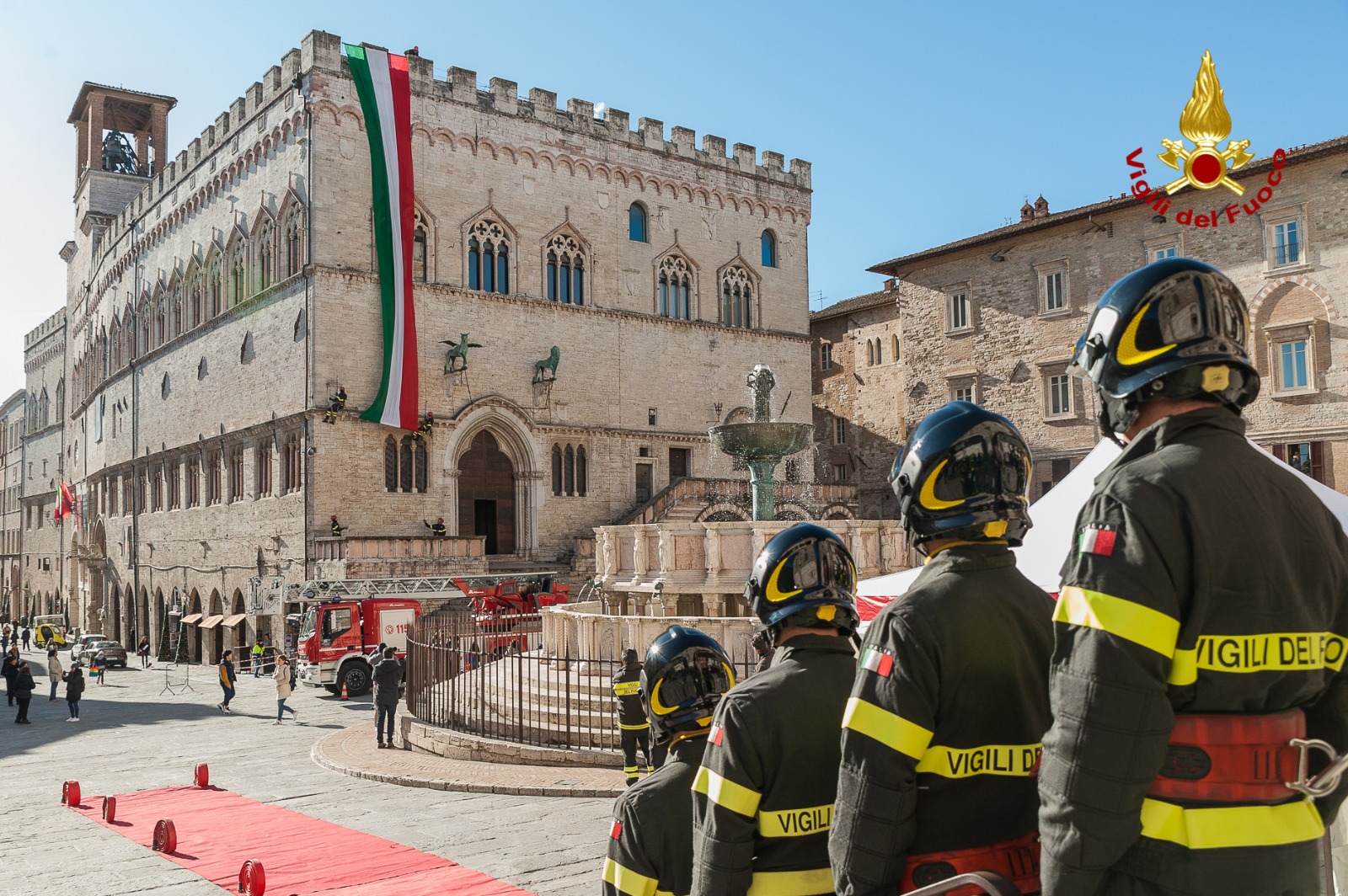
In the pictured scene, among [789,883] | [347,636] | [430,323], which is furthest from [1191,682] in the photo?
[430,323]

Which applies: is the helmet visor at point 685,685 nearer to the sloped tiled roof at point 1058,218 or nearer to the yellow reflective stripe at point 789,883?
the yellow reflective stripe at point 789,883

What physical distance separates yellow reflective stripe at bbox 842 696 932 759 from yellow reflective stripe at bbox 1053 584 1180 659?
53 cm

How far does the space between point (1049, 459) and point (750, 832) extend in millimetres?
31981

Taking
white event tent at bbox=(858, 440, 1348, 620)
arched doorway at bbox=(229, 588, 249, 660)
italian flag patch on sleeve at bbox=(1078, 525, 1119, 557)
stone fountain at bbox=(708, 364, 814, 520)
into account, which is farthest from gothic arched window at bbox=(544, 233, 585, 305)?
italian flag patch on sleeve at bbox=(1078, 525, 1119, 557)

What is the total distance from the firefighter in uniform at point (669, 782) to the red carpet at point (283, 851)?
4.72 meters

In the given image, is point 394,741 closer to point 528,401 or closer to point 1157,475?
point 1157,475

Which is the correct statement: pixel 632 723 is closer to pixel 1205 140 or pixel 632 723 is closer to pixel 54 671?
pixel 1205 140

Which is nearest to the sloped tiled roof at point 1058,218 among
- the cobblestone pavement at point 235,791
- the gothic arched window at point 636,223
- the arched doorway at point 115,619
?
the gothic arched window at point 636,223

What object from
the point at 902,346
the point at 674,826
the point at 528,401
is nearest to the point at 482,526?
the point at 528,401

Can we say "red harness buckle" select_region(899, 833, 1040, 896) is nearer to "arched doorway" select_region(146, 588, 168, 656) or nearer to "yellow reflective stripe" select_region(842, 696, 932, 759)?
"yellow reflective stripe" select_region(842, 696, 932, 759)

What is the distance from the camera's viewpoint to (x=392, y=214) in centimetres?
3061

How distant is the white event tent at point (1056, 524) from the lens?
25.7ft

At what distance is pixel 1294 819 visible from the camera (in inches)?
78.7

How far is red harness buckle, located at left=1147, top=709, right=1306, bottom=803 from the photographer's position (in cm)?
197
